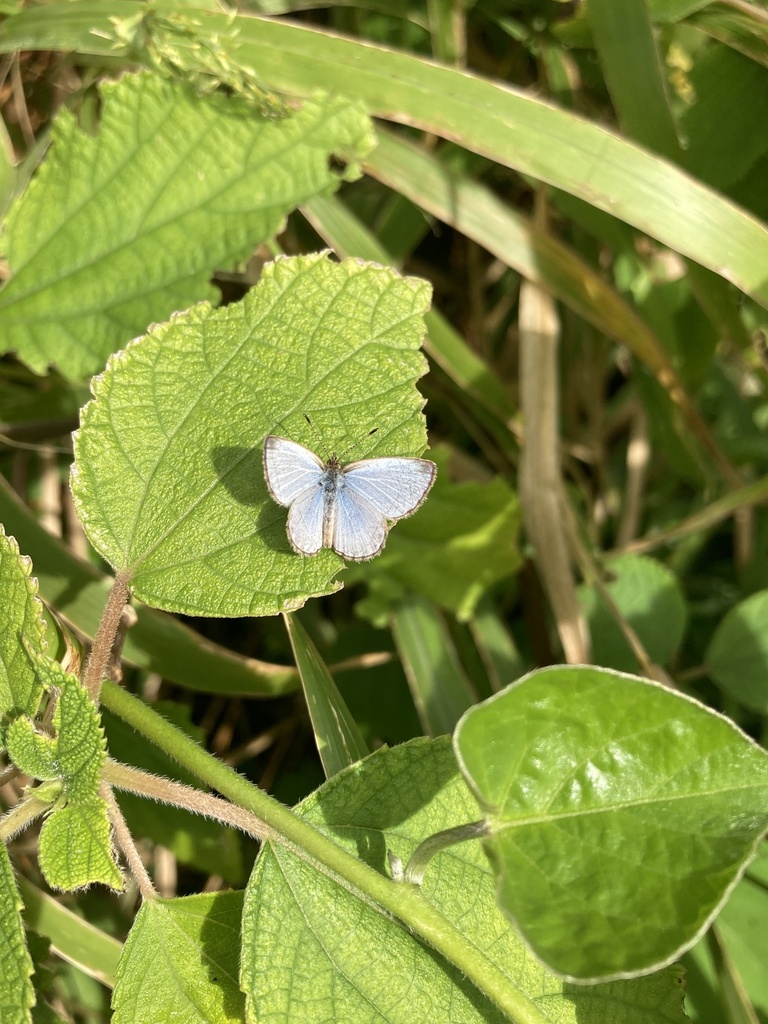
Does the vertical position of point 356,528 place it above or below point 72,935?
above

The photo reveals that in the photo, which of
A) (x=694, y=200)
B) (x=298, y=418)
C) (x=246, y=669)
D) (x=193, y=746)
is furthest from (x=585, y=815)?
(x=694, y=200)

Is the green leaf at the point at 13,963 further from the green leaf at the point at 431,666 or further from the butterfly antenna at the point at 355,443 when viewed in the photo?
the green leaf at the point at 431,666

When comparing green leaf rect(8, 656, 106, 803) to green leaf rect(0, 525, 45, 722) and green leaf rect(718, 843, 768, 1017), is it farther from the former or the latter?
green leaf rect(718, 843, 768, 1017)

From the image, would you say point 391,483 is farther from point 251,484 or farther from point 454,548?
point 454,548

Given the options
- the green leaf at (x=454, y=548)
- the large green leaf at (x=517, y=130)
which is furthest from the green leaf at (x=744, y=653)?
the large green leaf at (x=517, y=130)

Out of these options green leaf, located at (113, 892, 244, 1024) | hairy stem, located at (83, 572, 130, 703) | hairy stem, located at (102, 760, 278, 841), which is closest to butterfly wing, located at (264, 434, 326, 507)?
hairy stem, located at (83, 572, 130, 703)

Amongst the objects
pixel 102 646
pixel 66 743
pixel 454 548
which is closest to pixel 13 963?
pixel 66 743

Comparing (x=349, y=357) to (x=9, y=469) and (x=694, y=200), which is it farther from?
(x=9, y=469)
